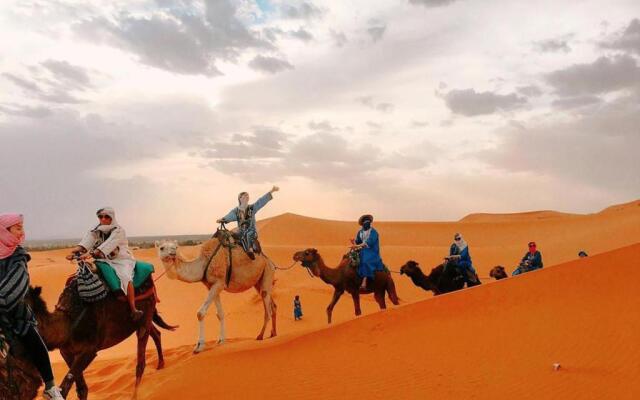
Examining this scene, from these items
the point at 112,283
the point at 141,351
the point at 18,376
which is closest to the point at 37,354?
the point at 18,376

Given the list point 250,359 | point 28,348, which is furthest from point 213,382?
point 28,348

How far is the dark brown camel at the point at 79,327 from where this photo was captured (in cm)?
576

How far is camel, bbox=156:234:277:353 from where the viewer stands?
9.30m

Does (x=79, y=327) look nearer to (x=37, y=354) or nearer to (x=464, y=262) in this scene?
(x=37, y=354)

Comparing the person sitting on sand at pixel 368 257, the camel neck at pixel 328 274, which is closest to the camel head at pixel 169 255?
the camel neck at pixel 328 274

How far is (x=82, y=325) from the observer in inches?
248

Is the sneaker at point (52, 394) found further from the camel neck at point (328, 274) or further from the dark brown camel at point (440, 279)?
the dark brown camel at point (440, 279)

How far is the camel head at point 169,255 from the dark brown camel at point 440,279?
17.9 ft

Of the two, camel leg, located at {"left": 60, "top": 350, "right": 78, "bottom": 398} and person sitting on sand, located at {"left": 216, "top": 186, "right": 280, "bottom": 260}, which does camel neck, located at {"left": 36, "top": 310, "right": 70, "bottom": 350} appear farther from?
person sitting on sand, located at {"left": 216, "top": 186, "right": 280, "bottom": 260}

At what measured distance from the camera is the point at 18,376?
493cm

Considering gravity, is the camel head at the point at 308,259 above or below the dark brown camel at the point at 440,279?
above

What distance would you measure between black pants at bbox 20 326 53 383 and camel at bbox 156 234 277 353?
4218mm

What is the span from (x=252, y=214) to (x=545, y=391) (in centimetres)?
667

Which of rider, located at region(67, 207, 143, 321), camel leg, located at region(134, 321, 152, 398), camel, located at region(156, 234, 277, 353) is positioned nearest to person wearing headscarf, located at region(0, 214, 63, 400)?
rider, located at region(67, 207, 143, 321)
